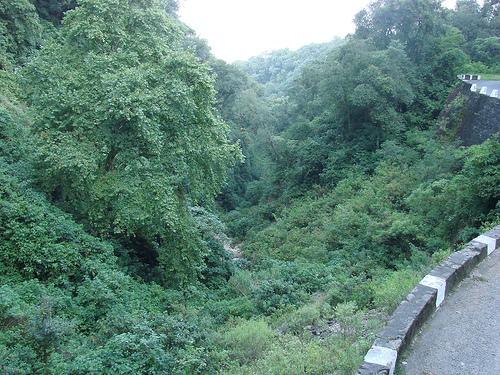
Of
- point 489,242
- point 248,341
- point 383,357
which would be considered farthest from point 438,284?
point 248,341

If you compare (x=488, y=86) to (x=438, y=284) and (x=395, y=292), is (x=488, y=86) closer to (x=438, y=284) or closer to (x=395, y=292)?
(x=395, y=292)

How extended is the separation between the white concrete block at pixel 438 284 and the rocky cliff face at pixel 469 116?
11.2m

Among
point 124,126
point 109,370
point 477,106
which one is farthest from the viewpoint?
point 477,106

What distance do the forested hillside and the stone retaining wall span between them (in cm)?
43

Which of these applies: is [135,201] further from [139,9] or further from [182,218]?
[139,9]

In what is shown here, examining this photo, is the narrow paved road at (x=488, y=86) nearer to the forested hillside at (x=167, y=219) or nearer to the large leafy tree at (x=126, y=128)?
the forested hillside at (x=167, y=219)

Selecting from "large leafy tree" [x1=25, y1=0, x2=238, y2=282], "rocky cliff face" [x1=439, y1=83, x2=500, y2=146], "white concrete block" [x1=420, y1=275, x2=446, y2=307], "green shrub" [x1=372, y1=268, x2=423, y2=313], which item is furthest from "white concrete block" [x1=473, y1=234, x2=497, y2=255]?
"rocky cliff face" [x1=439, y1=83, x2=500, y2=146]

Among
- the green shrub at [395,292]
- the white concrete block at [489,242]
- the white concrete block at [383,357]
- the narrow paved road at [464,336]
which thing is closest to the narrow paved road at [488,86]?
the white concrete block at [489,242]

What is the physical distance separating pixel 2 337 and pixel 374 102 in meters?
17.4

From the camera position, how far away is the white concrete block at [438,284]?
17.8ft

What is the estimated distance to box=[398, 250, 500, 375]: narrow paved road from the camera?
4.47 m

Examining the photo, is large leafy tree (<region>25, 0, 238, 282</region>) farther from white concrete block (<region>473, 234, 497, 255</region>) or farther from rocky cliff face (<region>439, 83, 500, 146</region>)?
rocky cliff face (<region>439, 83, 500, 146</region>)

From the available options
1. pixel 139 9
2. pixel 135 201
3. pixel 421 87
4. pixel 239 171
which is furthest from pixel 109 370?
pixel 239 171

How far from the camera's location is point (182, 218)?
1073 cm
